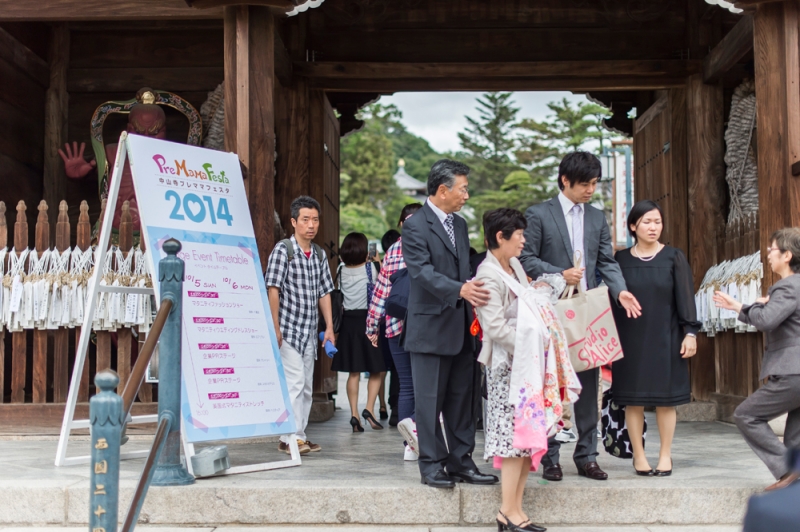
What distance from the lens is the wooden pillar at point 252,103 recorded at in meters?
6.17

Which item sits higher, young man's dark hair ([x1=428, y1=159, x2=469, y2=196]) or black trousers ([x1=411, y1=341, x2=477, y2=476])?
young man's dark hair ([x1=428, y1=159, x2=469, y2=196])

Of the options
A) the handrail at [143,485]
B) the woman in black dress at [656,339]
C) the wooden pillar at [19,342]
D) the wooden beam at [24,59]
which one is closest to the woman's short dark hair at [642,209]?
the woman in black dress at [656,339]

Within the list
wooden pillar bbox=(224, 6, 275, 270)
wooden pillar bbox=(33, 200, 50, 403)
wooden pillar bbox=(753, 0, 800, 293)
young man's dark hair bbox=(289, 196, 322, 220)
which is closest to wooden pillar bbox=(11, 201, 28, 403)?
wooden pillar bbox=(33, 200, 50, 403)

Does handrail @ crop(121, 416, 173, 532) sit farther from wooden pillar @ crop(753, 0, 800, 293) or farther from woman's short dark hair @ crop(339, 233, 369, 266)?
wooden pillar @ crop(753, 0, 800, 293)

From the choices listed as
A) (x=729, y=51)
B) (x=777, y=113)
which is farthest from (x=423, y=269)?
(x=729, y=51)

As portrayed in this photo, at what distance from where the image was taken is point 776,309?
4.48 m

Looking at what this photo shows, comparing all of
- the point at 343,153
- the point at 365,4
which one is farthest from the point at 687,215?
the point at 343,153

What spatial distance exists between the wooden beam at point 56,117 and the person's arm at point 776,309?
6.92 m

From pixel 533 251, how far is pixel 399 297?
1.29 m

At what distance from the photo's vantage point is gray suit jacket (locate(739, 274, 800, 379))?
4477 mm

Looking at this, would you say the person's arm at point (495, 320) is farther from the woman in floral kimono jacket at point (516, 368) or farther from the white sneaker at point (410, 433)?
the white sneaker at point (410, 433)

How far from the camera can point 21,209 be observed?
6488mm

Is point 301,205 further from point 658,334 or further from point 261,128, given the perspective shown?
point 658,334

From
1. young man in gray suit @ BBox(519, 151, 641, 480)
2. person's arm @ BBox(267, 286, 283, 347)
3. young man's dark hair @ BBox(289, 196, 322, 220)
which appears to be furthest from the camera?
young man's dark hair @ BBox(289, 196, 322, 220)
